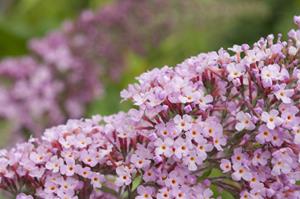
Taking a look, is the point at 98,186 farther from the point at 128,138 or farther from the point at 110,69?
the point at 110,69

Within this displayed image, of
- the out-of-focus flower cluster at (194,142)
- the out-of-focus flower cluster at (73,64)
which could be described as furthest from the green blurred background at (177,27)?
the out-of-focus flower cluster at (194,142)

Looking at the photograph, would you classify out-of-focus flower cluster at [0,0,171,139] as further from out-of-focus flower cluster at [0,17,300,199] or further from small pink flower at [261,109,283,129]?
small pink flower at [261,109,283,129]

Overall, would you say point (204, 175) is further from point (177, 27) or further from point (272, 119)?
point (177, 27)

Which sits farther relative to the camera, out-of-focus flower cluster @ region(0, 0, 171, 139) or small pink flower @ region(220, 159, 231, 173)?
out-of-focus flower cluster @ region(0, 0, 171, 139)

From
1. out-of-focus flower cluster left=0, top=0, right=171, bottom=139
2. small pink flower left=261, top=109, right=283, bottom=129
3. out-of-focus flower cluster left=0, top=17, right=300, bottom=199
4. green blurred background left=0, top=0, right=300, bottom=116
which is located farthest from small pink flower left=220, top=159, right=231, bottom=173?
green blurred background left=0, top=0, right=300, bottom=116

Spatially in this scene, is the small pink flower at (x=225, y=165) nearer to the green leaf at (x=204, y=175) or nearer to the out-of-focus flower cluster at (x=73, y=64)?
the green leaf at (x=204, y=175)

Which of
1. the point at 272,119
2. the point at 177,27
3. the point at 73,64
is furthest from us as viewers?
the point at 177,27

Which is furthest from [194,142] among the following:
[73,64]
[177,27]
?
[177,27]
